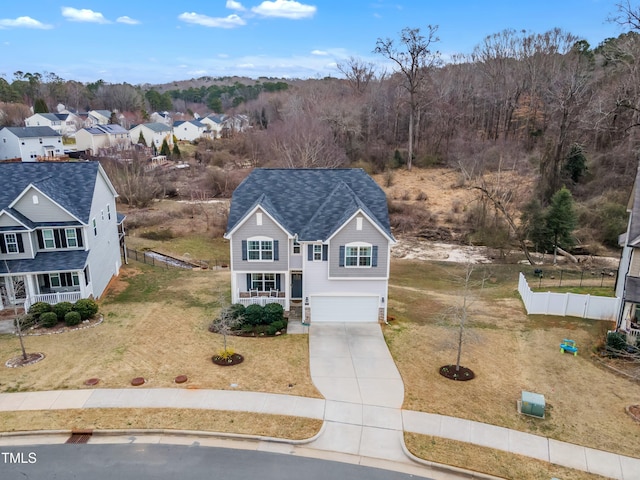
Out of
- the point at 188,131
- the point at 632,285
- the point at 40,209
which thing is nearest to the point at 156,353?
the point at 40,209

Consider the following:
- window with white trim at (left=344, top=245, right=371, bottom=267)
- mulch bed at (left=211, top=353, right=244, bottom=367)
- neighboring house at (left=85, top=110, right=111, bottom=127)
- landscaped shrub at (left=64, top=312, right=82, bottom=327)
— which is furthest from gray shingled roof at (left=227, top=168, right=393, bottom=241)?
neighboring house at (left=85, top=110, right=111, bottom=127)

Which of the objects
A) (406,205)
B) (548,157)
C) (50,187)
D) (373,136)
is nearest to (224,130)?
(373,136)

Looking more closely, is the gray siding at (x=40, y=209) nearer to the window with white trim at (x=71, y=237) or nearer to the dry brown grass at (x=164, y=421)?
the window with white trim at (x=71, y=237)

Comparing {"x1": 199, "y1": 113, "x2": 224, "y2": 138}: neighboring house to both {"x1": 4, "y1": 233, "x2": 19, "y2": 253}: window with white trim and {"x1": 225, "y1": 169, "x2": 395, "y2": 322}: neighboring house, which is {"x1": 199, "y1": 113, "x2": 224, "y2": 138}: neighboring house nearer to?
{"x1": 4, "y1": 233, "x2": 19, "y2": 253}: window with white trim

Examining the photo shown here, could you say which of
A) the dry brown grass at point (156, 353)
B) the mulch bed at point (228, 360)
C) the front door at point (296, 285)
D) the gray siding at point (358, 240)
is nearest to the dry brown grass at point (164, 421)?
the dry brown grass at point (156, 353)

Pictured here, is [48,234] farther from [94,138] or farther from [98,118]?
[98,118]
